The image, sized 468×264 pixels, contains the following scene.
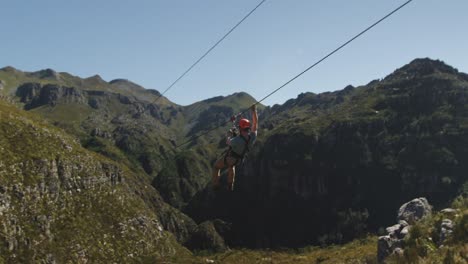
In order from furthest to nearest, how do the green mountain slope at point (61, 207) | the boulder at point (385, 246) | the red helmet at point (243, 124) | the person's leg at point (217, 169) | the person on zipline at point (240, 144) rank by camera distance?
1. the green mountain slope at point (61, 207)
2. the boulder at point (385, 246)
3. the person's leg at point (217, 169)
4. the person on zipline at point (240, 144)
5. the red helmet at point (243, 124)

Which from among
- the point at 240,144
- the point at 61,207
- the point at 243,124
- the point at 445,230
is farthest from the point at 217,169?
the point at 61,207

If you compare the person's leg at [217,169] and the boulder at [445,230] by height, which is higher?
the person's leg at [217,169]

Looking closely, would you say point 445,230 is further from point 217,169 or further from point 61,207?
point 61,207

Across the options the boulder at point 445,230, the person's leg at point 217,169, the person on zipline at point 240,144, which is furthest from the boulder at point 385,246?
the person on zipline at point 240,144

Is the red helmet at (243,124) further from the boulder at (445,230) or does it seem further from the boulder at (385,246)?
the boulder at (385,246)

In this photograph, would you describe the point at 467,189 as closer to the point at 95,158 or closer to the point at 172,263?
the point at 172,263

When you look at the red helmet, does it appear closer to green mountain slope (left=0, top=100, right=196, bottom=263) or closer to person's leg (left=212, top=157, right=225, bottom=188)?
person's leg (left=212, top=157, right=225, bottom=188)

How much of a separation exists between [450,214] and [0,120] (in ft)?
501

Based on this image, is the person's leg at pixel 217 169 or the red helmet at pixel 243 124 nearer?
the red helmet at pixel 243 124

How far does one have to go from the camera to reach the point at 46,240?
432ft

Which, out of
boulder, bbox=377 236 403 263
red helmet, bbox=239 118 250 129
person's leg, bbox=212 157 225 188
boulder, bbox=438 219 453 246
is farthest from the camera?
boulder, bbox=377 236 403 263

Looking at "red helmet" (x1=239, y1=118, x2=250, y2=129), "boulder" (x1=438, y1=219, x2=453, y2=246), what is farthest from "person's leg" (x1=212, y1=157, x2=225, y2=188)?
"boulder" (x1=438, y1=219, x2=453, y2=246)

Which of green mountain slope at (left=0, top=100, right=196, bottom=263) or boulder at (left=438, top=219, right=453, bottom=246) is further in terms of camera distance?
green mountain slope at (left=0, top=100, right=196, bottom=263)

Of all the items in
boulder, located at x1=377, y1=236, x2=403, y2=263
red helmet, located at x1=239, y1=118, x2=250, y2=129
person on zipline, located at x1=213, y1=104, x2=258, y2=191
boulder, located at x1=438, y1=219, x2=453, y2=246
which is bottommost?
boulder, located at x1=377, y1=236, x2=403, y2=263
